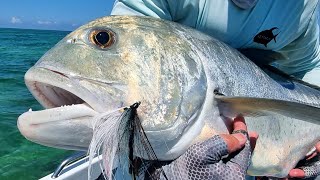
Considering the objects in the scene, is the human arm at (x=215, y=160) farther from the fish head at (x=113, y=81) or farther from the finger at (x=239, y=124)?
the fish head at (x=113, y=81)

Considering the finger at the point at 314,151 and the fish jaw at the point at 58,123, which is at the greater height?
the fish jaw at the point at 58,123

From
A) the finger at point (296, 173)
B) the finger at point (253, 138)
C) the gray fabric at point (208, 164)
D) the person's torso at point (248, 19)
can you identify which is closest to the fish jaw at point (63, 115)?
the gray fabric at point (208, 164)

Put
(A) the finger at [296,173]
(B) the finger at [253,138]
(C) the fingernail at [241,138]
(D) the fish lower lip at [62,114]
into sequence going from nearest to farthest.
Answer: (D) the fish lower lip at [62,114]
(C) the fingernail at [241,138]
(B) the finger at [253,138]
(A) the finger at [296,173]

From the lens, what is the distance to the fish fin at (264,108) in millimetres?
1563

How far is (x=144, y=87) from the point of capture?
149 cm

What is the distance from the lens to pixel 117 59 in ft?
4.95

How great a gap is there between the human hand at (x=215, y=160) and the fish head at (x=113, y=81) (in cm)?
12

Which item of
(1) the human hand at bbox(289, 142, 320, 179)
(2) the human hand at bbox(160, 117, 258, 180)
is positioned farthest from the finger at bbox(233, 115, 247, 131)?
(1) the human hand at bbox(289, 142, 320, 179)

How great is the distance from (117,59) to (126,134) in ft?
0.87

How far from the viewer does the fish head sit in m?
1.40

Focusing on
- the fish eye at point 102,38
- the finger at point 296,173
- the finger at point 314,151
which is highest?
the fish eye at point 102,38

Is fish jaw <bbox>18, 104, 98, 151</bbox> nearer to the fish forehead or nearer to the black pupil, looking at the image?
the fish forehead

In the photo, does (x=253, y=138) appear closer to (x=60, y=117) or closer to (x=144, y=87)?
(x=144, y=87)

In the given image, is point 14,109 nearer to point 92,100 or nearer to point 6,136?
point 6,136
